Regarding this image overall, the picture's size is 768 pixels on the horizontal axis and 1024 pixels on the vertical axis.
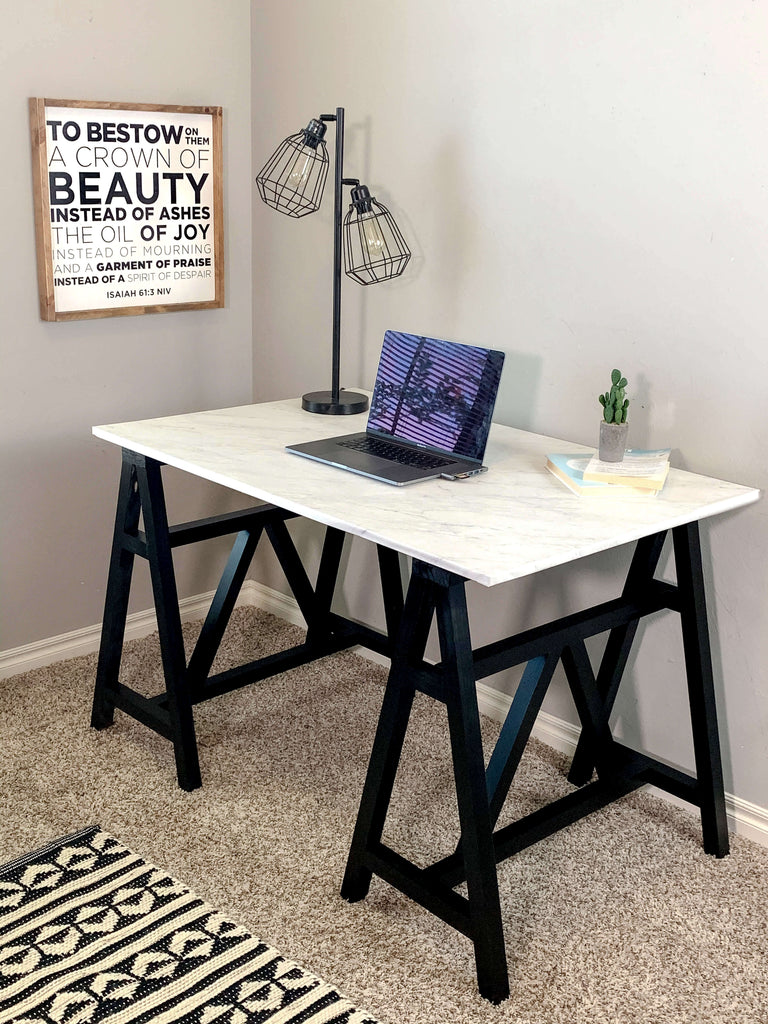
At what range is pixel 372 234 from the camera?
249cm

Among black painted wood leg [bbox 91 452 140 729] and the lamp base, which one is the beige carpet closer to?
black painted wood leg [bbox 91 452 140 729]

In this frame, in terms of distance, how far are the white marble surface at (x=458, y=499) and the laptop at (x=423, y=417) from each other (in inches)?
1.6

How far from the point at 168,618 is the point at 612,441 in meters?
0.98

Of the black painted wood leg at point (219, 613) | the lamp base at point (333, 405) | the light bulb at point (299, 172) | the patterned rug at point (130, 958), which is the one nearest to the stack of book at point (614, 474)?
the lamp base at point (333, 405)

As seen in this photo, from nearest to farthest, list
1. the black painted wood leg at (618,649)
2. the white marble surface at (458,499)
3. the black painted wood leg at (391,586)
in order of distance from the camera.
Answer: the white marble surface at (458,499) < the black painted wood leg at (618,649) < the black painted wood leg at (391,586)

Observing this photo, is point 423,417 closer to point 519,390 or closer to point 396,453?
point 396,453

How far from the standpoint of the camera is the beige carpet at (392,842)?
1.76 meters

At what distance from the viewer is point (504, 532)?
5.47 feet

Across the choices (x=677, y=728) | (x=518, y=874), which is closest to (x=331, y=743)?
(x=518, y=874)

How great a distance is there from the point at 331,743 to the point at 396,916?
61 centimetres

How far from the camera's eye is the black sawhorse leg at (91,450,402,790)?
2.23 metres

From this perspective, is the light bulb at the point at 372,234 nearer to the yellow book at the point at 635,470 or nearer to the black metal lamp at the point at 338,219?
the black metal lamp at the point at 338,219

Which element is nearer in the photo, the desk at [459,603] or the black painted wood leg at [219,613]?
the desk at [459,603]

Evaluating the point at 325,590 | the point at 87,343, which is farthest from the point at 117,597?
the point at 87,343
